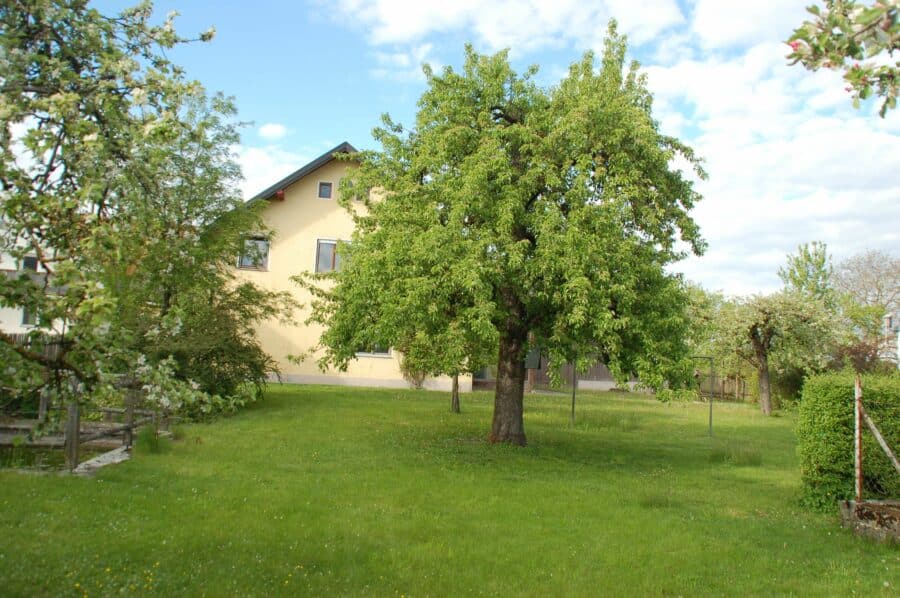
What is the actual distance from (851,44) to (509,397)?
1261cm

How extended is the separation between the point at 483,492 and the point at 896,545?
5399 millimetres

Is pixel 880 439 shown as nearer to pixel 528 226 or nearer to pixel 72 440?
pixel 528 226

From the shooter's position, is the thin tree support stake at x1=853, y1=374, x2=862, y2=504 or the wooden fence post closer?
the thin tree support stake at x1=853, y1=374, x2=862, y2=504

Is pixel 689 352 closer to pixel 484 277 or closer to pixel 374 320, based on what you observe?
pixel 484 277

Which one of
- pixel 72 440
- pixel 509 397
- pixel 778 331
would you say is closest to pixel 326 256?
Result: pixel 509 397

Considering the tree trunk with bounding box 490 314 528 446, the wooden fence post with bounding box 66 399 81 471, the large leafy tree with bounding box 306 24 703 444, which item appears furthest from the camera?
the tree trunk with bounding box 490 314 528 446

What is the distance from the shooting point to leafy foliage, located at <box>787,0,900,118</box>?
3.29m

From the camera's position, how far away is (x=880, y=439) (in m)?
9.23

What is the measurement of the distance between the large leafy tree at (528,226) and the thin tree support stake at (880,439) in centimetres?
338

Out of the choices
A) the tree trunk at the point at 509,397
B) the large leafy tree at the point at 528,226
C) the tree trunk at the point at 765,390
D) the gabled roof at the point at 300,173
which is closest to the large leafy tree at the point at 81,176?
the large leafy tree at the point at 528,226

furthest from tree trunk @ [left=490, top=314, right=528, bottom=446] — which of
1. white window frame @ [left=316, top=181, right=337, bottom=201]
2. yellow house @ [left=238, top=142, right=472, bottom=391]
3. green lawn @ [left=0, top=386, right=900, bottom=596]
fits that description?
white window frame @ [left=316, top=181, right=337, bottom=201]

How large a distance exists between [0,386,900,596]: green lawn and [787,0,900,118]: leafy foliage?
5.03 metres

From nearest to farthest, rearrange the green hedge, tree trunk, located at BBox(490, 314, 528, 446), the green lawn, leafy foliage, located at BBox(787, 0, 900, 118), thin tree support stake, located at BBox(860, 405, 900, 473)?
leafy foliage, located at BBox(787, 0, 900, 118) < the green lawn < thin tree support stake, located at BBox(860, 405, 900, 473) < the green hedge < tree trunk, located at BBox(490, 314, 528, 446)

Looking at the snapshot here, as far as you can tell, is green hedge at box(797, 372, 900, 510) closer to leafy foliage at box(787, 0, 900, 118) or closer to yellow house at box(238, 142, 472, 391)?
leafy foliage at box(787, 0, 900, 118)
